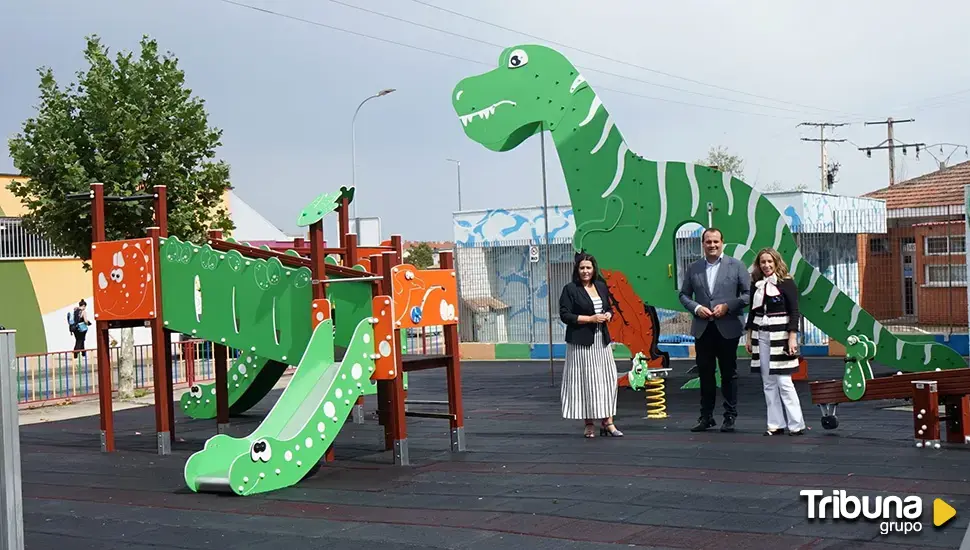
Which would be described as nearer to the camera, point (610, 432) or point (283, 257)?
point (610, 432)

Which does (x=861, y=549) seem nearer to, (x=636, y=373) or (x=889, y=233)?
(x=636, y=373)

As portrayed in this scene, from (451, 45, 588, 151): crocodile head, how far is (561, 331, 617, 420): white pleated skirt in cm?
435

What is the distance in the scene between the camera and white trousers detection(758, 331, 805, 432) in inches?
373

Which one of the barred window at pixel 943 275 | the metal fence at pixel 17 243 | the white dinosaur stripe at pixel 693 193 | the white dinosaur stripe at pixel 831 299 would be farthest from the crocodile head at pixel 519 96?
the metal fence at pixel 17 243

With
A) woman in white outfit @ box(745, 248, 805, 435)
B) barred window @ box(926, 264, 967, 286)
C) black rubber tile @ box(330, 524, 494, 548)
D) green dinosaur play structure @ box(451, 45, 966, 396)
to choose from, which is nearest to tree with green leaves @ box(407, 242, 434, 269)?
barred window @ box(926, 264, 967, 286)

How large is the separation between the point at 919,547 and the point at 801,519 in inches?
33.1

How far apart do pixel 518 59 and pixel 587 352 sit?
16.3 ft

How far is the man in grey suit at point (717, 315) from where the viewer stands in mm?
9914

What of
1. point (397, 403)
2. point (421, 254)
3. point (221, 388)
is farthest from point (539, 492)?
point (421, 254)

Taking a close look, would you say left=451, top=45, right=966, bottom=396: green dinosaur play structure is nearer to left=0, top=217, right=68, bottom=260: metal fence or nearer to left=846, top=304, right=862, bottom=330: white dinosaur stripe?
left=846, top=304, right=862, bottom=330: white dinosaur stripe

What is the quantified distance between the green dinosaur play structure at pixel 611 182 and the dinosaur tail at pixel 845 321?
0.23 feet

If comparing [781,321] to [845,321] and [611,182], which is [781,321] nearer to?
[845,321]

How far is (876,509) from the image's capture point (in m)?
6.40

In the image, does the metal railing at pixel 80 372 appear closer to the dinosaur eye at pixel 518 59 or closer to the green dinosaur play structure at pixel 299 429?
the dinosaur eye at pixel 518 59
